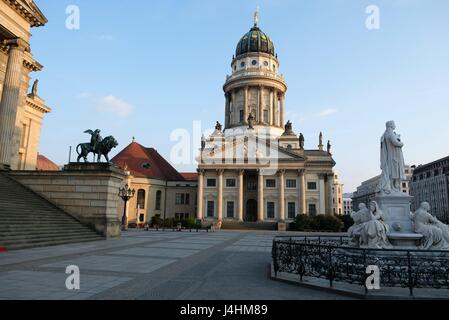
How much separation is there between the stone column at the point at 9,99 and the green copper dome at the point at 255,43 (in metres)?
59.6

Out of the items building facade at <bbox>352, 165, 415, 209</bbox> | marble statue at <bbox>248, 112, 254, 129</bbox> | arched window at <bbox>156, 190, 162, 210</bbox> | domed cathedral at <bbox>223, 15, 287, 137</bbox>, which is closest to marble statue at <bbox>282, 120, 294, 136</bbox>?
domed cathedral at <bbox>223, 15, 287, 137</bbox>

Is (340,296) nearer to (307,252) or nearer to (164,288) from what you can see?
(307,252)

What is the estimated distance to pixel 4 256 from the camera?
1275 cm

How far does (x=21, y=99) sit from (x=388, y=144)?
29888 millimetres

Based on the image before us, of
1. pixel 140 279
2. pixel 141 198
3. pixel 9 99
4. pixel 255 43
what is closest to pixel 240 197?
pixel 141 198

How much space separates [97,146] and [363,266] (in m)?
20.8

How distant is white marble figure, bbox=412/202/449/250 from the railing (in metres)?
2.29

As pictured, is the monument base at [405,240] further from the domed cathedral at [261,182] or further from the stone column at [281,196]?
the stone column at [281,196]

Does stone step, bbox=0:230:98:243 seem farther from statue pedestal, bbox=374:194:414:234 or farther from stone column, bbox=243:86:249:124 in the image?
stone column, bbox=243:86:249:124

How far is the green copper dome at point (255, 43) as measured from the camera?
257 feet

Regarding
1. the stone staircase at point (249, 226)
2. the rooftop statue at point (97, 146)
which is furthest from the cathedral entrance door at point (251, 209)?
the rooftop statue at point (97, 146)

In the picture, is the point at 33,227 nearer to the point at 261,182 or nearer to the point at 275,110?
the point at 261,182
